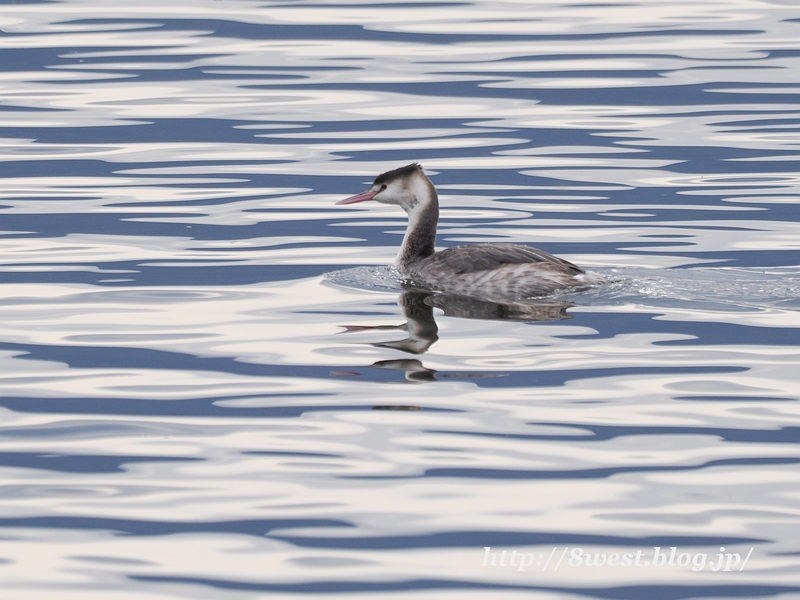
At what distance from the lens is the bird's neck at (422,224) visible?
40.8 ft

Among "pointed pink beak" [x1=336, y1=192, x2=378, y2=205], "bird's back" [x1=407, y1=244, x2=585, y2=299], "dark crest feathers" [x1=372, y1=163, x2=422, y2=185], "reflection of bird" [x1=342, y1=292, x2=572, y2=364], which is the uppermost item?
"dark crest feathers" [x1=372, y1=163, x2=422, y2=185]

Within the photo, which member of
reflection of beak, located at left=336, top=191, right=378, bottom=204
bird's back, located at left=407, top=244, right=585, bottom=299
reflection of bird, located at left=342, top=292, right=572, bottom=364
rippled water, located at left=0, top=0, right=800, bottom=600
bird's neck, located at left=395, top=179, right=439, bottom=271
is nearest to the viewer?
rippled water, located at left=0, top=0, right=800, bottom=600

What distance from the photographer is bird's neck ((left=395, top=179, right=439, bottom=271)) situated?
12.4 m

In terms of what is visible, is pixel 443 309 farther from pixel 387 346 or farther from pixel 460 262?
pixel 387 346

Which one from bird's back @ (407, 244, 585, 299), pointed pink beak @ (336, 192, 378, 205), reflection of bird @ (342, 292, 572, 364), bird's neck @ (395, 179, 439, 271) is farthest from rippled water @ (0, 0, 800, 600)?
pointed pink beak @ (336, 192, 378, 205)

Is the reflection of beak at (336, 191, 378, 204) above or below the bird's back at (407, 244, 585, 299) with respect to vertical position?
above

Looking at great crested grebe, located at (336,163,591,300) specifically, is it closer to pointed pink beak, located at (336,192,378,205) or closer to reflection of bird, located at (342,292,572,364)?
pointed pink beak, located at (336,192,378,205)

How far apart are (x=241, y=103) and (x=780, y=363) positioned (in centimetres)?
1335

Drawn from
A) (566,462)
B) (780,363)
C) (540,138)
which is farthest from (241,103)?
(566,462)

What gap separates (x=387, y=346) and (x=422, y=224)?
3273 mm

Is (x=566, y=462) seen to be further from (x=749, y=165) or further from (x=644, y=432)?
(x=749, y=165)

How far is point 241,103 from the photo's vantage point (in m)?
21.1

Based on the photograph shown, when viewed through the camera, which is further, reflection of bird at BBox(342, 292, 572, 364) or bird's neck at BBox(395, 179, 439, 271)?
bird's neck at BBox(395, 179, 439, 271)

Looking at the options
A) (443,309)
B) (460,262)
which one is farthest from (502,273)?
(443,309)
